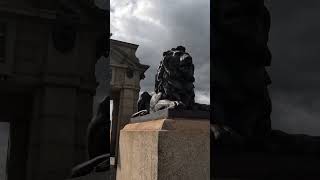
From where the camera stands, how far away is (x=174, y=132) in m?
3.73

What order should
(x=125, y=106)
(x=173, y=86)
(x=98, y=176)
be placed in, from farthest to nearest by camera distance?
(x=125, y=106) < (x=173, y=86) < (x=98, y=176)

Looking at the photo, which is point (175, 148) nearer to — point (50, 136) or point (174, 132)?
point (174, 132)

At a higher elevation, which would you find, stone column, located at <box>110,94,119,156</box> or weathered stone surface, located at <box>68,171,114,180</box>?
stone column, located at <box>110,94,119,156</box>

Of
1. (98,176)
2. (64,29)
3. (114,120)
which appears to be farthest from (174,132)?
(64,29)

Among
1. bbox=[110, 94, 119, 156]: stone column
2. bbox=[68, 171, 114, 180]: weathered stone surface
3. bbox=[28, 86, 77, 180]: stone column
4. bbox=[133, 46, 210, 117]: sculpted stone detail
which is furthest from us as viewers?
bbox=[110, 94, 119, 156]: stone column

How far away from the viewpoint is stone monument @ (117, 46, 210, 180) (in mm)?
3730

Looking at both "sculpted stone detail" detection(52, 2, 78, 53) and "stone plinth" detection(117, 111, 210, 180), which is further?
"stone plinth" detection(117, 111, 210, 180)

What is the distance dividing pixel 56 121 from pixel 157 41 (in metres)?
1.31

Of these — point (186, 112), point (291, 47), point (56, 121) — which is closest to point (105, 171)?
point (56, 121)

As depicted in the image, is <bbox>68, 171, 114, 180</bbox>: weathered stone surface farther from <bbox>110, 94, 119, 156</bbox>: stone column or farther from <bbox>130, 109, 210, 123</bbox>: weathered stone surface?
<bbox>130, 109, 210, 123</bbox>: weathered stone surface

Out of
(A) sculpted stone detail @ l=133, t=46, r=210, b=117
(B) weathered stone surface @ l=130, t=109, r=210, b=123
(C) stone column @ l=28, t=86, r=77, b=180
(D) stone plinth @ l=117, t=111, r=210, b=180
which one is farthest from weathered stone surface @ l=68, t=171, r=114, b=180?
(A) sculpted stone detail @ l=133, t=46, r=210, b=117

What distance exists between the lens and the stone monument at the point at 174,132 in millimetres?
3730

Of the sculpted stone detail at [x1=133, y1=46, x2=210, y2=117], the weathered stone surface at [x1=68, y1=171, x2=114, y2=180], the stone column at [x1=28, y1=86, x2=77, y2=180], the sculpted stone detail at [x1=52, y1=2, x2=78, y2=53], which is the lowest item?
the weathered stone surface at [x1=68, y1=171, x2=114, y2=180]

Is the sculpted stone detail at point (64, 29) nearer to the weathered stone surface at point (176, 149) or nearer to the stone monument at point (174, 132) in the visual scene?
Result: the stone monument at point (174, 132)
